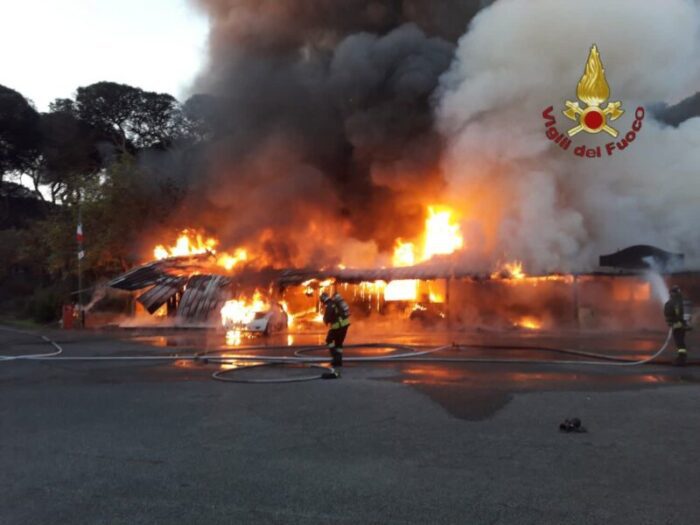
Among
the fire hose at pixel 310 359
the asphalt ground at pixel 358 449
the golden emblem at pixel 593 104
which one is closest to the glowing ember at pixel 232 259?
the fire hose at pixel 310 359

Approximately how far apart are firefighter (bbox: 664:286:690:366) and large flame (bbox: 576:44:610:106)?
11.0m

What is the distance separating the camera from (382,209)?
28516 millimetres

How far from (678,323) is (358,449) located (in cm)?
797

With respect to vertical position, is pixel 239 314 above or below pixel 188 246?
below

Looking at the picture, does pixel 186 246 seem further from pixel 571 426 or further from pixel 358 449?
pixel 571 426

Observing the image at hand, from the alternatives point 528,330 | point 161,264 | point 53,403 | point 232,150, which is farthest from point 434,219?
point 53,403

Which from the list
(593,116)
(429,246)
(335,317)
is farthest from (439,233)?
(335,317)

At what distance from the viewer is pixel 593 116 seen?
73.8 feet

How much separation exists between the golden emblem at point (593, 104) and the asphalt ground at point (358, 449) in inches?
516

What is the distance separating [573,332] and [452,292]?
5.52 metres

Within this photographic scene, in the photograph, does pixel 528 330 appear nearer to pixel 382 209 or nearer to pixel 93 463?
pixel 382 209

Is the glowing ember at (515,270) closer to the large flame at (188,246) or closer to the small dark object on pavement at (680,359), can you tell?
the small dark object on pavement at (680,359)

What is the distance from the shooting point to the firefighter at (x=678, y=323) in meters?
10.9

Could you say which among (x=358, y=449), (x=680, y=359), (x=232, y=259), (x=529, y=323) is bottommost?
(x=358, y=449)
